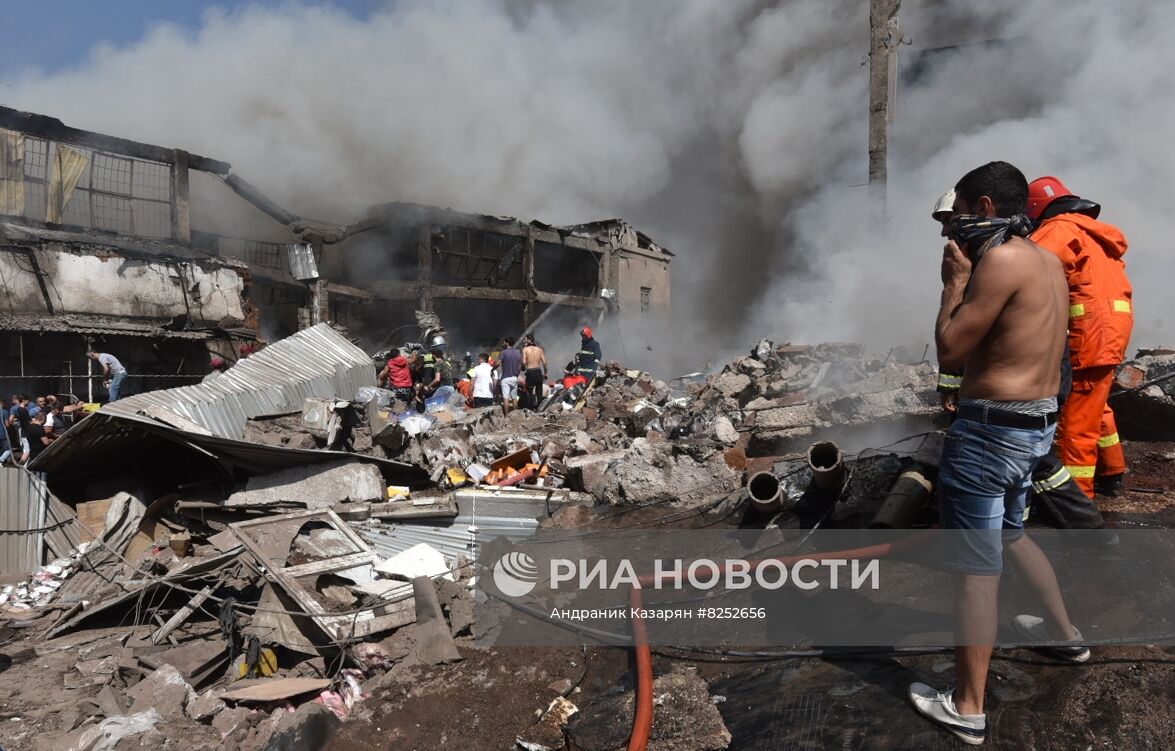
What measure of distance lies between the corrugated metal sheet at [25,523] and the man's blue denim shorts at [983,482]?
6663mm

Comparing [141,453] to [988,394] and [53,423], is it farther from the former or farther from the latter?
[988,394]

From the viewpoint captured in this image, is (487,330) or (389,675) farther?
(487,330)

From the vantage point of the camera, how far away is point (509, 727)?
2578 mm

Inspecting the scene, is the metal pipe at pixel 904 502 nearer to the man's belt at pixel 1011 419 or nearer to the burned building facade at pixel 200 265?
the man's belt at pixel 1011 419

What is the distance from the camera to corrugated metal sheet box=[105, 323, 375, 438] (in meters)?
6.27

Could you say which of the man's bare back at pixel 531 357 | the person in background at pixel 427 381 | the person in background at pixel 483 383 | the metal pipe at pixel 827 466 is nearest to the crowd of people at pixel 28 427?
the person in background at pixel 427 381

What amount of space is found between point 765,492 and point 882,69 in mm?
8056

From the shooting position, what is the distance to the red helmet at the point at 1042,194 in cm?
320

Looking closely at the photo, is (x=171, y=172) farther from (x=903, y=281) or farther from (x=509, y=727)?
(x=509, y=727)

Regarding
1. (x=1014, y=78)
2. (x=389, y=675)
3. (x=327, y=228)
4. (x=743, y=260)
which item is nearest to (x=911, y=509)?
(x=389, y=675)

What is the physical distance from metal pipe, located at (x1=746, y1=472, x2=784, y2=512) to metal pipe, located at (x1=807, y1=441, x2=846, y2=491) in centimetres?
20

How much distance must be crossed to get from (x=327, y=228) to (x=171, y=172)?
10.3 feet

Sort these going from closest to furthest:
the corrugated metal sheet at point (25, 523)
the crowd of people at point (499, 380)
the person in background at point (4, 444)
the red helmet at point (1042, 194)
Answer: the red helmet at point (1042, 194), the corrugated metal sheet at point (25, 523), the person in background at point (4, 444), the crowd of people at point (499, 380)

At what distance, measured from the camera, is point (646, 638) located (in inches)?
104
